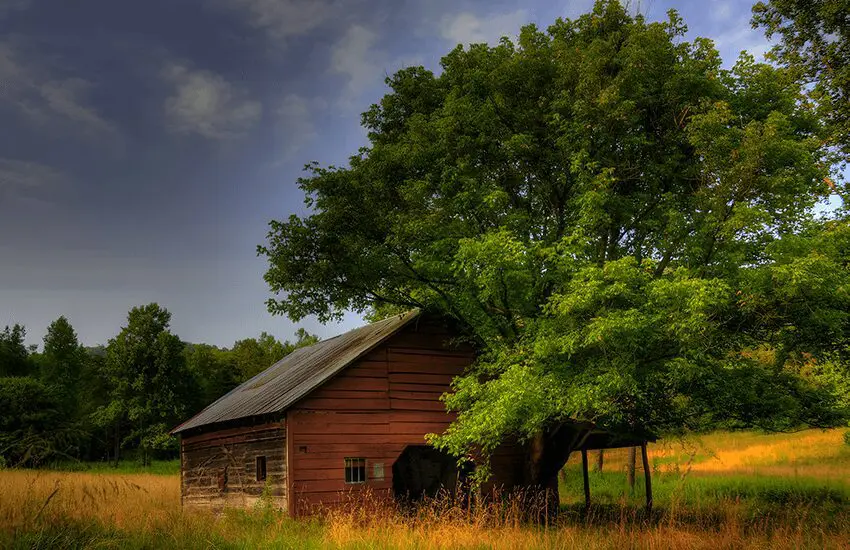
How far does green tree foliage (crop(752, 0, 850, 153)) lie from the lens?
746 inches

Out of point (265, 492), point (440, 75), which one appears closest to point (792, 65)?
point (440, 75)

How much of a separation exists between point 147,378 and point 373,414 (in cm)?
4132

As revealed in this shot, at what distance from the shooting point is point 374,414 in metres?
21.4

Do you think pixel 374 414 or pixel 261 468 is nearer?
pixel 374 414

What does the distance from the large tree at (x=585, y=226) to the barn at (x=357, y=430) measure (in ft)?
5.21

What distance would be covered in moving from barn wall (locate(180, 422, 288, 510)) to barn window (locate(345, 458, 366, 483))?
187 centimetres

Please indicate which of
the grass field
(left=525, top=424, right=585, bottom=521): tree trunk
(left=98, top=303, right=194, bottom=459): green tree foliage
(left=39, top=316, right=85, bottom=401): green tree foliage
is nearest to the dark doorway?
the grass field

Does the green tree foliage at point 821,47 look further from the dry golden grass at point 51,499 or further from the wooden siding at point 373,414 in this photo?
the dry golden grass at point 51,499

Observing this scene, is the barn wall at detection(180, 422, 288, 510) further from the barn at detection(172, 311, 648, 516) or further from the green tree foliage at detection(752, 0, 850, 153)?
the green tree foliage at detection(752, 0, 850, 153)

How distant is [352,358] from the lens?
69.0 ft

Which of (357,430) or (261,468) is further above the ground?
(357,430)

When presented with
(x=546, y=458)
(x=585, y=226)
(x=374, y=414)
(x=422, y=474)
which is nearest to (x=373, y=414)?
(x=374, y=414)

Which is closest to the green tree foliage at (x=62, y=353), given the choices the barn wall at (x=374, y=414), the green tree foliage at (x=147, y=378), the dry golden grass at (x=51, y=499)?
the green tree foliage at (x=147, y=378)

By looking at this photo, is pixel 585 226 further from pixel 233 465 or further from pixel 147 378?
pixel 147 378
